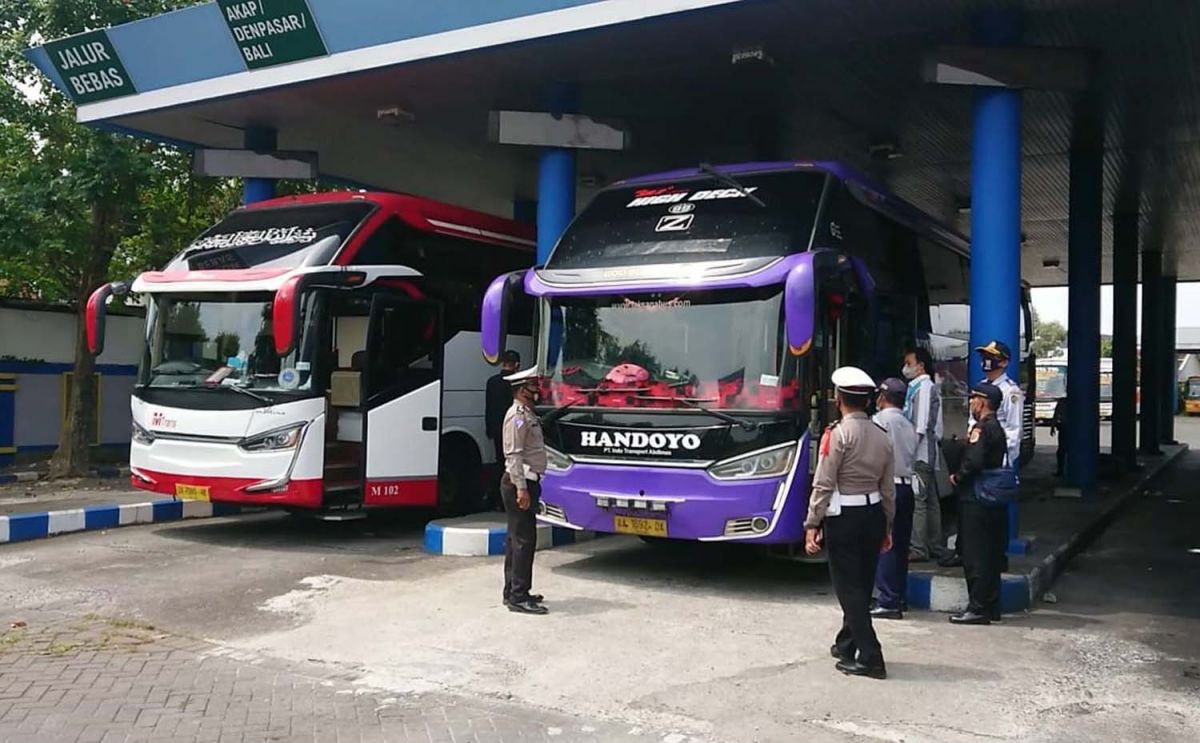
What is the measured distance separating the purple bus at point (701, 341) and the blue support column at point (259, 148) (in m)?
6.84

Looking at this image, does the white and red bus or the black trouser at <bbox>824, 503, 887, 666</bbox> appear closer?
the black trouser at <bbox>824, 503, 887, 666</bbox>

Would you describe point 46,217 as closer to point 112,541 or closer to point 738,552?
point 112,541

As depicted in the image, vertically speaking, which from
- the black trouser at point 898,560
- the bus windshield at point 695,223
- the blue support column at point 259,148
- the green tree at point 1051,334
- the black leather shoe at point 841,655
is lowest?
the black leather shoe at point 841,655

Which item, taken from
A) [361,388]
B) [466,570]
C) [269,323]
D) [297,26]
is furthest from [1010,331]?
[297,26]

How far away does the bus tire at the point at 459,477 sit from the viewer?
1189cm

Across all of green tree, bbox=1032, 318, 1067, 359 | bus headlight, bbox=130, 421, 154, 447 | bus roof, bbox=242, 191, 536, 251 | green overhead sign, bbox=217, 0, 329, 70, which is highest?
green tree, bbox=1032, 318, 1067, 359

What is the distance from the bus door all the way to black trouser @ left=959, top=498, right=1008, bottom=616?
5.70m

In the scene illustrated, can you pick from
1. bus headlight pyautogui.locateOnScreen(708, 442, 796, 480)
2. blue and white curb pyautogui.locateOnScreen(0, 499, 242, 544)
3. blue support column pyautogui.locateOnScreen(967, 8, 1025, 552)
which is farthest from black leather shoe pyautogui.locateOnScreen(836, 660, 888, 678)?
blue and white curb pyautogui.locateOnScreen(0, 499, 242, 544)

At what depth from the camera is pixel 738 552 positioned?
1015 cm

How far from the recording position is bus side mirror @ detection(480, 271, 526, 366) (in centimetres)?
920

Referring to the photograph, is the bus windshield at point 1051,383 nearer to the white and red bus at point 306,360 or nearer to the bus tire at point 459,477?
the bus tire at point 459,477

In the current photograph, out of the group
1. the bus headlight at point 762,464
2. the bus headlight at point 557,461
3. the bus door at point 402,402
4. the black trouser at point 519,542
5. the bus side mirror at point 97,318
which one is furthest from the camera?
the bus door at point 402,402

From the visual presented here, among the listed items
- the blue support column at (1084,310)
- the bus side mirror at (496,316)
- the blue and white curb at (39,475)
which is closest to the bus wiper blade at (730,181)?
the bus side mirror at (496,316)

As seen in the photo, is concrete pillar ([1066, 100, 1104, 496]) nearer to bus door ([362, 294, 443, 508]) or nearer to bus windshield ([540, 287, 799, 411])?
bus windshield ([540, 287, 799, 411])
